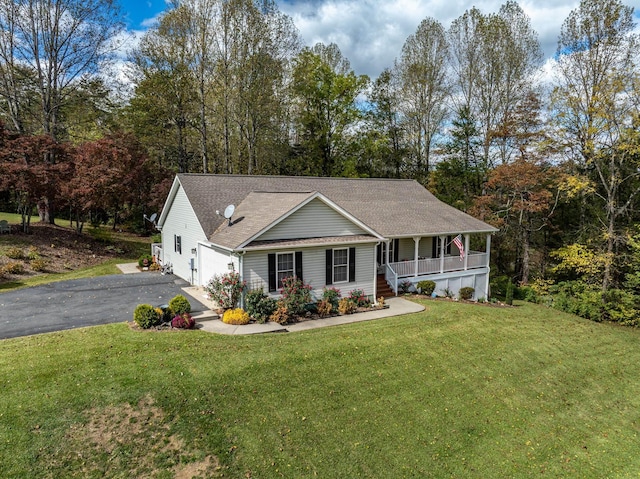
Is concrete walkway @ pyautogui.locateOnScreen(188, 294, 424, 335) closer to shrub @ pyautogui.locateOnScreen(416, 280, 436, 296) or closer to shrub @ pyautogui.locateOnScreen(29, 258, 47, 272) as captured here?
shrub @ pyautogui.locateOnScreen(416, 280, 436, 296)

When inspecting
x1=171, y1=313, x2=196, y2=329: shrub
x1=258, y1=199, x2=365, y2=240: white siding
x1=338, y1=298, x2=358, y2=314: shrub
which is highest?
x1=258, y1=199, x2=365, y2=240: white siding

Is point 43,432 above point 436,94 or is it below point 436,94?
below

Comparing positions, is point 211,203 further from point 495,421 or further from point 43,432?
point 495,421

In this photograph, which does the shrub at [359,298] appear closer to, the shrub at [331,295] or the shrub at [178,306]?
the shrub at [331,295]

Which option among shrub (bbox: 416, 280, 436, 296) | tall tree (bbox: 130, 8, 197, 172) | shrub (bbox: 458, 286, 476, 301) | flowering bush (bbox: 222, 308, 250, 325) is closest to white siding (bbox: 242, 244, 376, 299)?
flowering bush (bbox: 222, 308, 250, 325)

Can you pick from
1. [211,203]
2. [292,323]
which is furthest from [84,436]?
[211,203]

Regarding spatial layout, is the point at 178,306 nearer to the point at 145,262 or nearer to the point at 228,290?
the point at 228,290

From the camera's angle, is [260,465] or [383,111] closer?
[260,465]

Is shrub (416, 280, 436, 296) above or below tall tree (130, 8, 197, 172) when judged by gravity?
below
